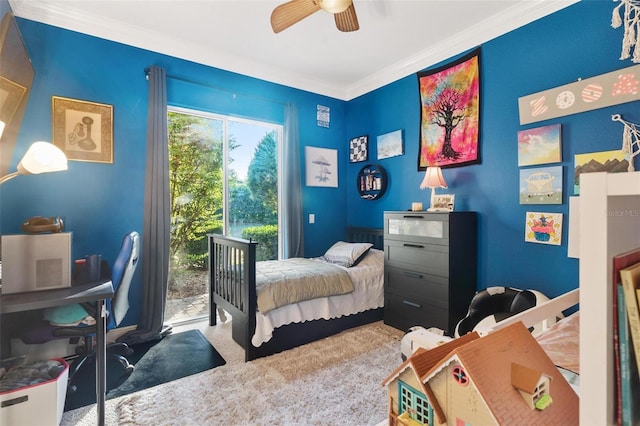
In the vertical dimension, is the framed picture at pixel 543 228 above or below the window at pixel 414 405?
above

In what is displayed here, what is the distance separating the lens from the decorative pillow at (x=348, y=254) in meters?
Answer: 3.33

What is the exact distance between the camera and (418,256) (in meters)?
2.86

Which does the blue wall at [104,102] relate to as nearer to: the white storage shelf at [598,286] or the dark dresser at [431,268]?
the dark dresser at [431,268]

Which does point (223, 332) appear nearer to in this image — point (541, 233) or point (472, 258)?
point (472, 258)

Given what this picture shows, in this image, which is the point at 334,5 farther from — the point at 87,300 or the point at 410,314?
the point at 410,314

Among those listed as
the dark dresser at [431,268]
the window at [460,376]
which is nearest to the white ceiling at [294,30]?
the dark dresser at [431,268]

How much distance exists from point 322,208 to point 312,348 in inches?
77.2

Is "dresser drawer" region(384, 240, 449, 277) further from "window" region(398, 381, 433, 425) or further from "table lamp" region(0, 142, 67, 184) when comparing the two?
"table lamp" region(0, 142, 67, 184)

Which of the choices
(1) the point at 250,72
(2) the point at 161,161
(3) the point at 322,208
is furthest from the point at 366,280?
(1) the point at 250,72

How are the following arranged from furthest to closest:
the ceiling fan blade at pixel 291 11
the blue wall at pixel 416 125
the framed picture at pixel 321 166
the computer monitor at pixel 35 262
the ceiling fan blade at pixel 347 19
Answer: the framed picture at pixel 321 166 < the blue wall at pixel 416 125 < the ceiling fan blade at pixel 347 19 < the ceiling fan blade at pixel 291 11 < the computer monitor at pixel 35 262

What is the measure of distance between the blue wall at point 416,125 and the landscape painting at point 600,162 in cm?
4

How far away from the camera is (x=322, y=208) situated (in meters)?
4.16

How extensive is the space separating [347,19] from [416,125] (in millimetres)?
1551

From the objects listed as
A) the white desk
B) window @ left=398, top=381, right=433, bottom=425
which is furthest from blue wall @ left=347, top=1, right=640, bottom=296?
the white desk
